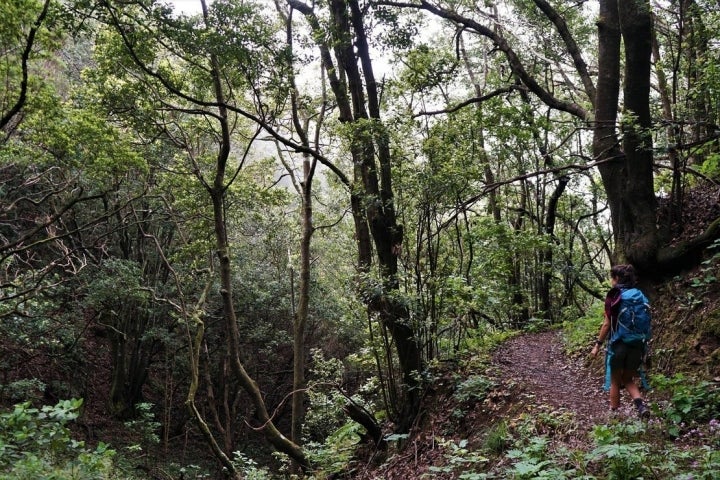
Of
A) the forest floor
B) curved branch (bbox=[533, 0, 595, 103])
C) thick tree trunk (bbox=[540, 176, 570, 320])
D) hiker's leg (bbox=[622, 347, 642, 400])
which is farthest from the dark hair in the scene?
thick tree trunk (bbox=[540, 176, 570, 320])

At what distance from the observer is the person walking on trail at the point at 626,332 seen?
5.08 metres

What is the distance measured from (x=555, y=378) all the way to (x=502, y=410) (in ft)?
5.47

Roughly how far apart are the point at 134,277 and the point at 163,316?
355 centimetres

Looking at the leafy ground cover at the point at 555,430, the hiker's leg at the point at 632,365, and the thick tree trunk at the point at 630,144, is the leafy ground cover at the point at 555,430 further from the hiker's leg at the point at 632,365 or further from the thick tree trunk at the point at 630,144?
the thick tree trunk at the point at 630,144

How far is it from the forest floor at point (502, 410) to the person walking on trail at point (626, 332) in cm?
29

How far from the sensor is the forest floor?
17.4ft

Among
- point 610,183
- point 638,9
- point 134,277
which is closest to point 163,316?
point 134,277

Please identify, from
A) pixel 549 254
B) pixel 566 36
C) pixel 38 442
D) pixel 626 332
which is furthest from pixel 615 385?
pixel 549 254

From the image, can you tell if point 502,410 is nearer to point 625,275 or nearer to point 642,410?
point 642,410

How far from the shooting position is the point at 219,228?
9320 millimetres

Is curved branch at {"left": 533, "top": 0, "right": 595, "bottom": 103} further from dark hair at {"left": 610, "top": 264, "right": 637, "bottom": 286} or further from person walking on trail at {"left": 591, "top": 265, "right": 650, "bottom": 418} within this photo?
person walking on trail at {"left": 591, "top": 265, "right": 650, "bottom": 418}

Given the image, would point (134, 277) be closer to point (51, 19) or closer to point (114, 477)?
point (114, 477)

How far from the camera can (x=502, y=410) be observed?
6.21 m

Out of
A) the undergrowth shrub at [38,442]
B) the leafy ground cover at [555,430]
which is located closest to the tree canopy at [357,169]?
the leafy ground cover at [555,430]
